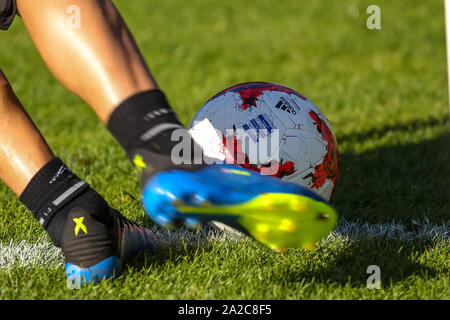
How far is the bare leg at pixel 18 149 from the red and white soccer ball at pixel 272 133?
79cm

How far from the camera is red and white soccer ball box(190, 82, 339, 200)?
288cm

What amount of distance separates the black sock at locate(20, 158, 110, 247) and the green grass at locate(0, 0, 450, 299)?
27 cm

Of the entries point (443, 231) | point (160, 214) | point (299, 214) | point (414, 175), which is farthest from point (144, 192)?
point (414, 175)

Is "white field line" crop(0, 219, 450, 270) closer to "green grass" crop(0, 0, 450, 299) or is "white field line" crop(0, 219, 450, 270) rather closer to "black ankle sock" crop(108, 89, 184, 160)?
"green grass" crop(0, 0, 450, 299)

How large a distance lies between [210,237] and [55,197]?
2.85ft

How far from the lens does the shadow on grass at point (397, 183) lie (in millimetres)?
3479

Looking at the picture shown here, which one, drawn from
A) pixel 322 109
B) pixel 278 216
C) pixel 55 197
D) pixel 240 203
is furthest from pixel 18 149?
pixel 322 109

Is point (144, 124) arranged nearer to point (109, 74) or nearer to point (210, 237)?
point (109, 74)

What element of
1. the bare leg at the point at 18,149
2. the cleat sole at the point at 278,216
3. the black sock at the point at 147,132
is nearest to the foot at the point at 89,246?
the bare leg at the point at 18,149

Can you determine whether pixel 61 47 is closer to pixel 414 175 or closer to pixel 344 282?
pixel 344 282

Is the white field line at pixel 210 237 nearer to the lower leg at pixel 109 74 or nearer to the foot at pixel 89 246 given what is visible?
the foot at pixel 89 246

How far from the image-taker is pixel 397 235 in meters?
3.13

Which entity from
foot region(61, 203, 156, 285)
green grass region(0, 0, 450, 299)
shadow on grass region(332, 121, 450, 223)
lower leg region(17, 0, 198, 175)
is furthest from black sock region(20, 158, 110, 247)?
shadow on grass region(332, 121, 450, 223)
